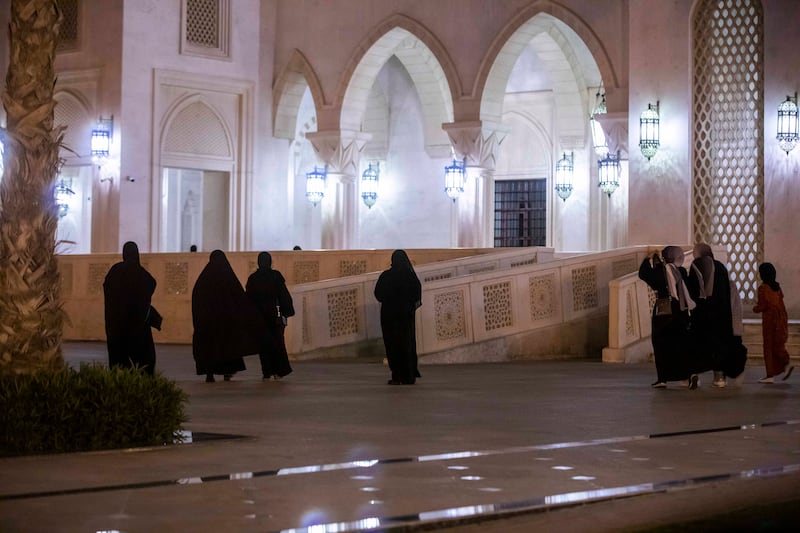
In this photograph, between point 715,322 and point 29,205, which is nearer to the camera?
point 29,205

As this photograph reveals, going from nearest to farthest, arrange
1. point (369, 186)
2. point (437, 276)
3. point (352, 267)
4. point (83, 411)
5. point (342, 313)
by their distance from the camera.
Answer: point (83, 411), point (342, 313), point (437, 276), point (352, 267), point (369, 186)

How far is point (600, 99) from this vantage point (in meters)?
24.9

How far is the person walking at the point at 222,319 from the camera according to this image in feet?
41.7

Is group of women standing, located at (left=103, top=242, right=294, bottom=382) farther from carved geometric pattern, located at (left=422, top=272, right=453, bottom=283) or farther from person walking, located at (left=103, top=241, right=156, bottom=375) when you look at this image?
carved geometric pattern, located at (left=422, top=272, right=453, bottom=283)

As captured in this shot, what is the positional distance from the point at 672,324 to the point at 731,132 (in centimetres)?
778

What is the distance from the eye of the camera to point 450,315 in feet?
52.7

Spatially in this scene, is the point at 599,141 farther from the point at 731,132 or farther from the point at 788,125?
the point at 788,125

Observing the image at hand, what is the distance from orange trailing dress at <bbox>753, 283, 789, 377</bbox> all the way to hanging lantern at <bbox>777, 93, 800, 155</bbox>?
574 centimetres

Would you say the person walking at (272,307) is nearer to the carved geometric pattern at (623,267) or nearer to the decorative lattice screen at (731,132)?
the carved geometric pattern at (623,267)

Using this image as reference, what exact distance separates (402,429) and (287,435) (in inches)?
32.5

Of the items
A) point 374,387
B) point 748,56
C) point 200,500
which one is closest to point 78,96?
point 748,56

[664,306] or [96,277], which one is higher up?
[96,277]

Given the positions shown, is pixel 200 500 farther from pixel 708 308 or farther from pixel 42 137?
pixel 708 308

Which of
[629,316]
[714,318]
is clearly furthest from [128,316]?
[629,316]
